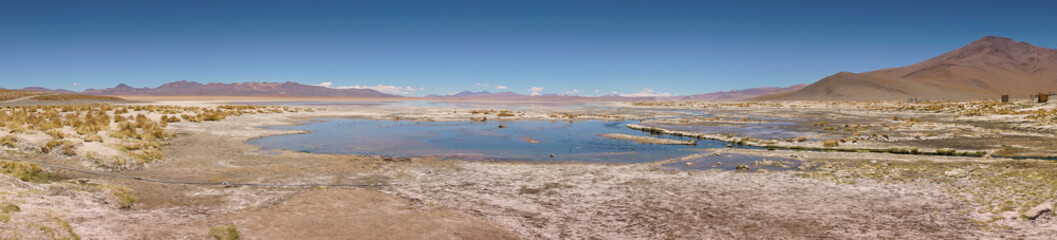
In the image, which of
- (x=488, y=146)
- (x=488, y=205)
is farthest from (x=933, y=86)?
(x=488, y=205)

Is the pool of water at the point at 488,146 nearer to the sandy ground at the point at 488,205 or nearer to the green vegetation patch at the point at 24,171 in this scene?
the sandy ground at the point at 488,205

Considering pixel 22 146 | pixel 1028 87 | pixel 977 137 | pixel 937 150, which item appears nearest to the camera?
pixel 22 146

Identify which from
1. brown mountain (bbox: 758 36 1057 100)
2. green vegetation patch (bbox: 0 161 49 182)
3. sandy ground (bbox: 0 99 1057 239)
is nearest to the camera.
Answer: sandy ground (bbox: 0 99 1057 239)

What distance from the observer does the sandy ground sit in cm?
701

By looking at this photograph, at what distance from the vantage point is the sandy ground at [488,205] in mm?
7008

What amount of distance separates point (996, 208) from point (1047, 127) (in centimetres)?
2417

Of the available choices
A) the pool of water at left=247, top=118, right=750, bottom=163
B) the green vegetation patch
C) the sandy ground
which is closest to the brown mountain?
the pool of water at left=247, top=118, right=750, bottom=163

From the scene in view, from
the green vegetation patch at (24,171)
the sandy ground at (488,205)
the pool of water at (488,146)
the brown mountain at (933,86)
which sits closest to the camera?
the sandy ground at (488,205)

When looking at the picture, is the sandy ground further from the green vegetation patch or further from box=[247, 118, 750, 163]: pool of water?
box=[247, 118, 750, 163]: pool of water

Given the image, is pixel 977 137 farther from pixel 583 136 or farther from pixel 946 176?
pixel 583 136

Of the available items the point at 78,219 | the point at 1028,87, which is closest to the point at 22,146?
the point at 78,219

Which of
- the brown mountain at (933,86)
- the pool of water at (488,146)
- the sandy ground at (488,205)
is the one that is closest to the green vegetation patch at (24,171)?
the sandy ground at (488,205)

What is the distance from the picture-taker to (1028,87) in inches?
6826

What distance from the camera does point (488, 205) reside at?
363 inches
